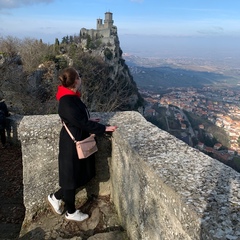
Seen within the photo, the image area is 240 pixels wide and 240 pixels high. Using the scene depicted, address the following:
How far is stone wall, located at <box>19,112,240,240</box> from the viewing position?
68.9 inches

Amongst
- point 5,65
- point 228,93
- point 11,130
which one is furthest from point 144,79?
point 11,130

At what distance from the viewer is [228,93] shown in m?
95.6

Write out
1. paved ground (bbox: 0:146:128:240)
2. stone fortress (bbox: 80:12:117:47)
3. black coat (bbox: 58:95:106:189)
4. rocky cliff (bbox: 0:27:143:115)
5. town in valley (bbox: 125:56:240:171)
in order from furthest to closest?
stone fortress (bbox: 80:12:117:47), town in valley (bbox: 125:56:240:171), rocky cliff (bbox: 0:27:143:115), paved ground (bbox: 0:146:128:240), black coat (bbox: 58:95:106:189)

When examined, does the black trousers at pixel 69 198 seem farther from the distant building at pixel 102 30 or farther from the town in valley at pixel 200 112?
the distant building at pixel 102 30

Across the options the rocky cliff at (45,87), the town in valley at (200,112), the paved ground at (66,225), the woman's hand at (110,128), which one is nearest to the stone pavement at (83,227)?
the paved ground at (66,225)

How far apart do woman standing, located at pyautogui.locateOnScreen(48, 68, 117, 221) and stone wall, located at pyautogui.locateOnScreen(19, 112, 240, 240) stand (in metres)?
0.33

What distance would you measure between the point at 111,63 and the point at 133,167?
38634 mm

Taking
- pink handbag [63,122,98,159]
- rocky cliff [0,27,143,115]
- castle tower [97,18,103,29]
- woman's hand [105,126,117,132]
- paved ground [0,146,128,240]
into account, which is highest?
castle tower [97,18,103,29]

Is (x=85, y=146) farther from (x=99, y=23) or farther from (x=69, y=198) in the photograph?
(x=99, y=23)

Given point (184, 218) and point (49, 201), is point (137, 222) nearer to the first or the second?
point (184, 218)

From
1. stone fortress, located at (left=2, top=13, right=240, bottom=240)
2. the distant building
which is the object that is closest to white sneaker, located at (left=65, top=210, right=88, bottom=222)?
stone fortress, located at (left=2, top=13, right=240, bottom=240)

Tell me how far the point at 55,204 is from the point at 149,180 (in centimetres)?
182

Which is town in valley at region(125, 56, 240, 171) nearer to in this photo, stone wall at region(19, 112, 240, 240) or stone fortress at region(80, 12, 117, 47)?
stone fortress at region(80, 12, 117, 47)

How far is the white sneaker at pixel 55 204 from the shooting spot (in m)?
3.64
